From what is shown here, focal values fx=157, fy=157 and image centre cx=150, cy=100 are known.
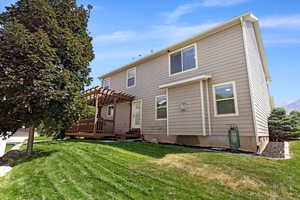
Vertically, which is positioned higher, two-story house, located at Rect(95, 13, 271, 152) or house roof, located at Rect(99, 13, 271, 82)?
house roof, located at Rect(99, 13, 271, 82)

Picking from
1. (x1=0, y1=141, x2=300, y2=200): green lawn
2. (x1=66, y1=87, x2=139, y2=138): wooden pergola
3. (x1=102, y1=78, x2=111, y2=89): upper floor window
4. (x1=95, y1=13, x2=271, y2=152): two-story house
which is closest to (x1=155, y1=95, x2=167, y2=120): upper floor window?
(x1=95, y1=13, x2=271, y2=152): two-story house

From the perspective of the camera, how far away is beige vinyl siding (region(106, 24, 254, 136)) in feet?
21.2

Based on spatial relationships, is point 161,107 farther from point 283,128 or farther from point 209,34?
point 283,128

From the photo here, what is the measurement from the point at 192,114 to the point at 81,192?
5684 millimetres

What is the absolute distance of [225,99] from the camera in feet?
22.9

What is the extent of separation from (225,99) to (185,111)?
1.88m

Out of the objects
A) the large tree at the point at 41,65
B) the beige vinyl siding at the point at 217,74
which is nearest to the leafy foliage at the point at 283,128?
the beige vinyl siding at the point at 217,74

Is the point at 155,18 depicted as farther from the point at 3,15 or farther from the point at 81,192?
the point at 81,192

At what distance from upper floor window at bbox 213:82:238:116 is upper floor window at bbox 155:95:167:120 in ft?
9.56

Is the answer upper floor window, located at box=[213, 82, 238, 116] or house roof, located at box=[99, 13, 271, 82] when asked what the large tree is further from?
upper floor window, located at box=[213, 82, 238, 116]

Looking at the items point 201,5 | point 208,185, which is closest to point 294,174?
point 208,185

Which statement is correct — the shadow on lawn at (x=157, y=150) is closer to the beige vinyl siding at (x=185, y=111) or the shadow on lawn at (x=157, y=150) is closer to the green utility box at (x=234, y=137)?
the beige vinyl siding at (x=185, y=111)

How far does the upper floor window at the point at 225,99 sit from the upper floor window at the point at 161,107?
2914 mm

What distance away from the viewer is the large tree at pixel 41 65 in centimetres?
456
